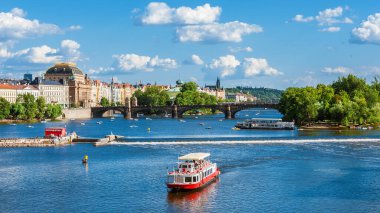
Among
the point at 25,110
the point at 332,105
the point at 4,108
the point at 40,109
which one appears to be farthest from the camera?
the point at 40,109

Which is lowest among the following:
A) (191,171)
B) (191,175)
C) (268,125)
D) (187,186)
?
(187,186)

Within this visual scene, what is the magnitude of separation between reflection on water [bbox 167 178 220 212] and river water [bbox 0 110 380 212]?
81 millimetres

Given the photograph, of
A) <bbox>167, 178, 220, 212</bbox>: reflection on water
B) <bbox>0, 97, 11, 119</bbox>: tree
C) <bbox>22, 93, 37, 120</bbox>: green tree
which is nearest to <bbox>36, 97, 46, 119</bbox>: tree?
<bbox>22, 93, 37, 120</bbox>: green tree

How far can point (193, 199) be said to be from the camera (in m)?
56.1

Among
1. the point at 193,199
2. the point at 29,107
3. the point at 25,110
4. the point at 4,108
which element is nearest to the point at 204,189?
the point at 193,199

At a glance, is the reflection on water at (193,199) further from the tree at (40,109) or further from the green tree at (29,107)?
the tree at (40,109)

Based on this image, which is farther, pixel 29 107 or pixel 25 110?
pixel 29 107

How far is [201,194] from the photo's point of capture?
58.3 metres

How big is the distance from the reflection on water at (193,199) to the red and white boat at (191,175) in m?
0.63

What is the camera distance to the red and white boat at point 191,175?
2328 inches

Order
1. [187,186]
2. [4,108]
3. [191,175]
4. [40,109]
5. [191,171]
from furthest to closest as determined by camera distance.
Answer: [40,109] → [4,108] → [191,171] → [191,175] → [187,186]

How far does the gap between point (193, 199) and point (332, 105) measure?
96786 millimetres

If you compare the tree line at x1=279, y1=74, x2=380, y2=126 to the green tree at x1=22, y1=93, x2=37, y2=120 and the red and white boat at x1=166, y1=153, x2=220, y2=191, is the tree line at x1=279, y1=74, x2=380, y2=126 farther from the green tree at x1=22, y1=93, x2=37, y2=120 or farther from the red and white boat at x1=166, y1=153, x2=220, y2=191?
the red and white boat at x1=166, y1=153, x2=220, y2=191

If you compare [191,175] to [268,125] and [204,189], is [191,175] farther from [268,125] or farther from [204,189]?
[268,125]
